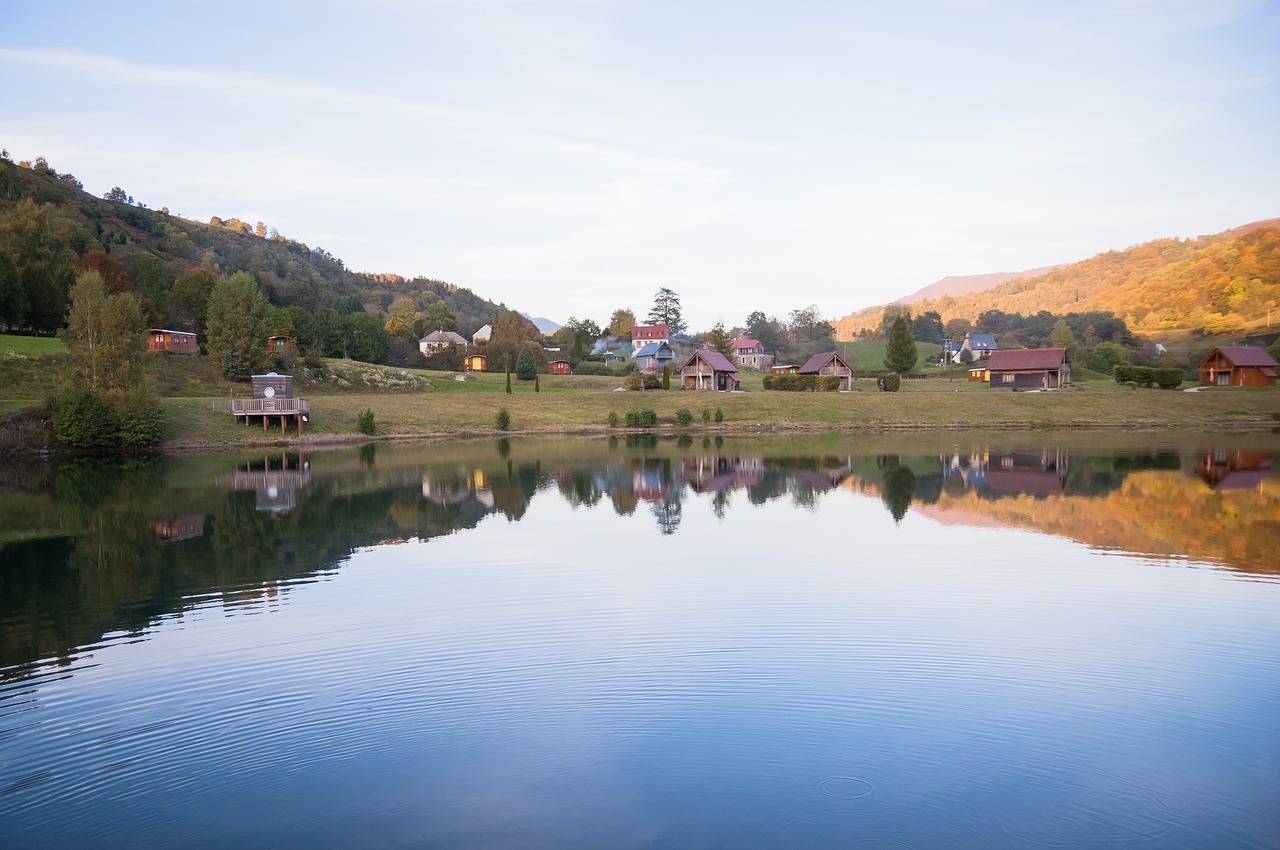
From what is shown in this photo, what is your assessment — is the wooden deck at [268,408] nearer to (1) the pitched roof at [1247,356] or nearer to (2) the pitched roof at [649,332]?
(1) the pitched roof at [1247,356]

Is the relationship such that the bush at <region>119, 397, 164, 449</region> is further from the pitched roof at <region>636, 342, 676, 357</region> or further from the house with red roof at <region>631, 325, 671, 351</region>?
the house with red roof at <region>631, 325, 671, 351</region>

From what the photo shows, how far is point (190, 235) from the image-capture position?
171000 mm

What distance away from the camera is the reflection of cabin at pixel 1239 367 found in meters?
74.2

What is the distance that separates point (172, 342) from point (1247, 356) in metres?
89.4

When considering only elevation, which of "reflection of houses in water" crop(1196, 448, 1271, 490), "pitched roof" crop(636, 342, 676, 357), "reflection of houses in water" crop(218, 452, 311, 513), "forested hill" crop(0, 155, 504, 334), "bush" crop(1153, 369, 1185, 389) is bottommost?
"reflection of houses in water" crop(1196, 448, 1271, 490)

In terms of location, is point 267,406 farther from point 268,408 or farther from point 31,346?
point 31,346

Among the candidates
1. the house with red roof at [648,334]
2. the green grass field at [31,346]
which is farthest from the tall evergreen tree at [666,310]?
the green grass field at [31,346]

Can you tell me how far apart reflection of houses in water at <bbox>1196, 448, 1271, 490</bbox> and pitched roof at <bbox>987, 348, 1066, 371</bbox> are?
40.1m

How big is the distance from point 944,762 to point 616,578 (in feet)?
30.5

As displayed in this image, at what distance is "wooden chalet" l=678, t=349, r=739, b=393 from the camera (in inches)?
3201

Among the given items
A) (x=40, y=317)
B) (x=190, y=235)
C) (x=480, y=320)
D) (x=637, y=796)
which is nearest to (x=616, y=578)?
(x=637, y=796)

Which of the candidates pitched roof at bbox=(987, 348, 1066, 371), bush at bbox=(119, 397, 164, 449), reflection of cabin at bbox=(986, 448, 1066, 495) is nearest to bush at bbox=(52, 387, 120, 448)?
bush at bbox=(119, 397, 164, 449)

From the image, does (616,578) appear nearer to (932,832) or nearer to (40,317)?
(932,832)

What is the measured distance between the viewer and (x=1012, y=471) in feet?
118
